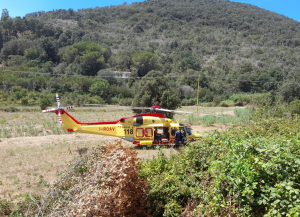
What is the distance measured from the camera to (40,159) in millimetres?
10805

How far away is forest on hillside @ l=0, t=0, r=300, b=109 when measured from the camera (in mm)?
41791

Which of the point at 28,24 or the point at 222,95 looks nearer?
the point at 222,95

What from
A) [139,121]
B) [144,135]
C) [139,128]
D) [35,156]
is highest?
[139,121]

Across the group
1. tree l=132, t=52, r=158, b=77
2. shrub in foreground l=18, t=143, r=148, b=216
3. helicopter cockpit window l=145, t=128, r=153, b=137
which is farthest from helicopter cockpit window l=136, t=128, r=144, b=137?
tree l=132, t=52, r=158, b=77

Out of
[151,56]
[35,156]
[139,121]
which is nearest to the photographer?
[35,156]

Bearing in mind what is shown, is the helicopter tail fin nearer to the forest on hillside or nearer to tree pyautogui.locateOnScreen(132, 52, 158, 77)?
the forest on hillside

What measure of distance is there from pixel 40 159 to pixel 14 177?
1.96 m

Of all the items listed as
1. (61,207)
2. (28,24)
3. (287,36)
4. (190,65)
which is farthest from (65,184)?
(287,36)

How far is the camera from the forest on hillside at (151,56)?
137 feet

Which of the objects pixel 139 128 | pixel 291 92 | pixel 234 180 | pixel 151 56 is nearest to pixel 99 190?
pixel 234 180

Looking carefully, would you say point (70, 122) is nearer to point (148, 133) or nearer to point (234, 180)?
point (148, 133)

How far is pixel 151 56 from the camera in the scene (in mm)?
63688

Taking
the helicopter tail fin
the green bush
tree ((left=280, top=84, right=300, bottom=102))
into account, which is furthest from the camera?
tree ((left=280, top=84, right=300, bottom=102))

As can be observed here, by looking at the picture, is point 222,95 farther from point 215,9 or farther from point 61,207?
point 215,9
